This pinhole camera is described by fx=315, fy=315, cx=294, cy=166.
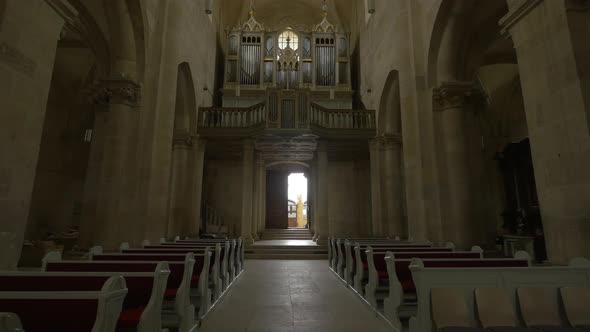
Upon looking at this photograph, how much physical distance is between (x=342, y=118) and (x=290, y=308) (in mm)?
10570

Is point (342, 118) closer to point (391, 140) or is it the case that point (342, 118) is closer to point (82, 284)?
point (391, 140)

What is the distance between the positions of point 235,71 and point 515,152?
43.9 ft

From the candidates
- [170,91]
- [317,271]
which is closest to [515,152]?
[317,271]

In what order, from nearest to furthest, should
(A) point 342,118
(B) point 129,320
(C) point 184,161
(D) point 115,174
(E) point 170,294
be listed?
1. (B) point 129,320
2. (E) point 170,294
3. (D) point 115,174
4. (C) point 184,161
5. (A) point 342,118

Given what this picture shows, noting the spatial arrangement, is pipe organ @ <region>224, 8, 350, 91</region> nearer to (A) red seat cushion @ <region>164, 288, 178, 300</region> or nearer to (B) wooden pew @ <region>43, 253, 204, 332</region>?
(B) wooden pew @ <region>43, 253, 204, 332</region>

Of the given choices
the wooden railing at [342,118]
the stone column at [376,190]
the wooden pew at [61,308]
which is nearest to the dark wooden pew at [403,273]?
the wooden pew at [61,308]

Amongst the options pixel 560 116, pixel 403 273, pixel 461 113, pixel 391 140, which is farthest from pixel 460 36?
pixel 403 273

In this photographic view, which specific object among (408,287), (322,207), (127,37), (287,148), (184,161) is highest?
(127,37)

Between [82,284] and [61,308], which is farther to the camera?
[82,284]

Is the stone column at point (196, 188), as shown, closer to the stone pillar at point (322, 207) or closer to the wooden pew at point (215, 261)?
the stone pillar at point (322, 207)

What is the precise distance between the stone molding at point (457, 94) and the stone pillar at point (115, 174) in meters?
7.53

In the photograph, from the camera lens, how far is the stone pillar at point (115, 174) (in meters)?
6.94

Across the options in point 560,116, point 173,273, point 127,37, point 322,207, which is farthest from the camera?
point 322,207

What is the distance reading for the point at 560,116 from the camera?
12.8 ft
